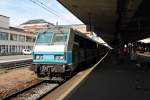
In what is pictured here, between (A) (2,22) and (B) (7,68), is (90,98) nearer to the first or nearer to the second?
(B) (7,68)

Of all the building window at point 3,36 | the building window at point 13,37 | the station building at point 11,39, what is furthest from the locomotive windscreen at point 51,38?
the building window at point 13,37

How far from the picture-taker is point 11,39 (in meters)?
74.6

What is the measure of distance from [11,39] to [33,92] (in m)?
62.9

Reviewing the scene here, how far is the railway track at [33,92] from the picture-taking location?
469 inches

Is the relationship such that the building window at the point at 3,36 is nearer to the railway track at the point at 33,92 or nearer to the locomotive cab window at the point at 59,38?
the locomotive cab window at the point at 59,38

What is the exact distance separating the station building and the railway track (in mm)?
49626

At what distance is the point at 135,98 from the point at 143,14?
2195cm

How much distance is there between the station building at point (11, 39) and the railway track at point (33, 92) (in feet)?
163

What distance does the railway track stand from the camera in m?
11.9

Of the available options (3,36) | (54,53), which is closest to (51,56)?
(54,53)

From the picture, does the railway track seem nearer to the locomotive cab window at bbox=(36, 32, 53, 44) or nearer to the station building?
the locomotive cab window at bbox=(36, 32, 53, 44)

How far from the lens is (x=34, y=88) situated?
1452 cm

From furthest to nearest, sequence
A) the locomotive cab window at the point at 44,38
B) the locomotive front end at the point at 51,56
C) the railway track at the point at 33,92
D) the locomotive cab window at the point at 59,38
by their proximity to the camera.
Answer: the locomotive cab window at the point at 44,38 → the locomotive cab window at the point at 59,38 → the locomotive front end at the point at 51,56 → the railway track at the point at 33,92

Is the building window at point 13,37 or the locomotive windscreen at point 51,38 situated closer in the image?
the locomotive windscreen at point 51,38
